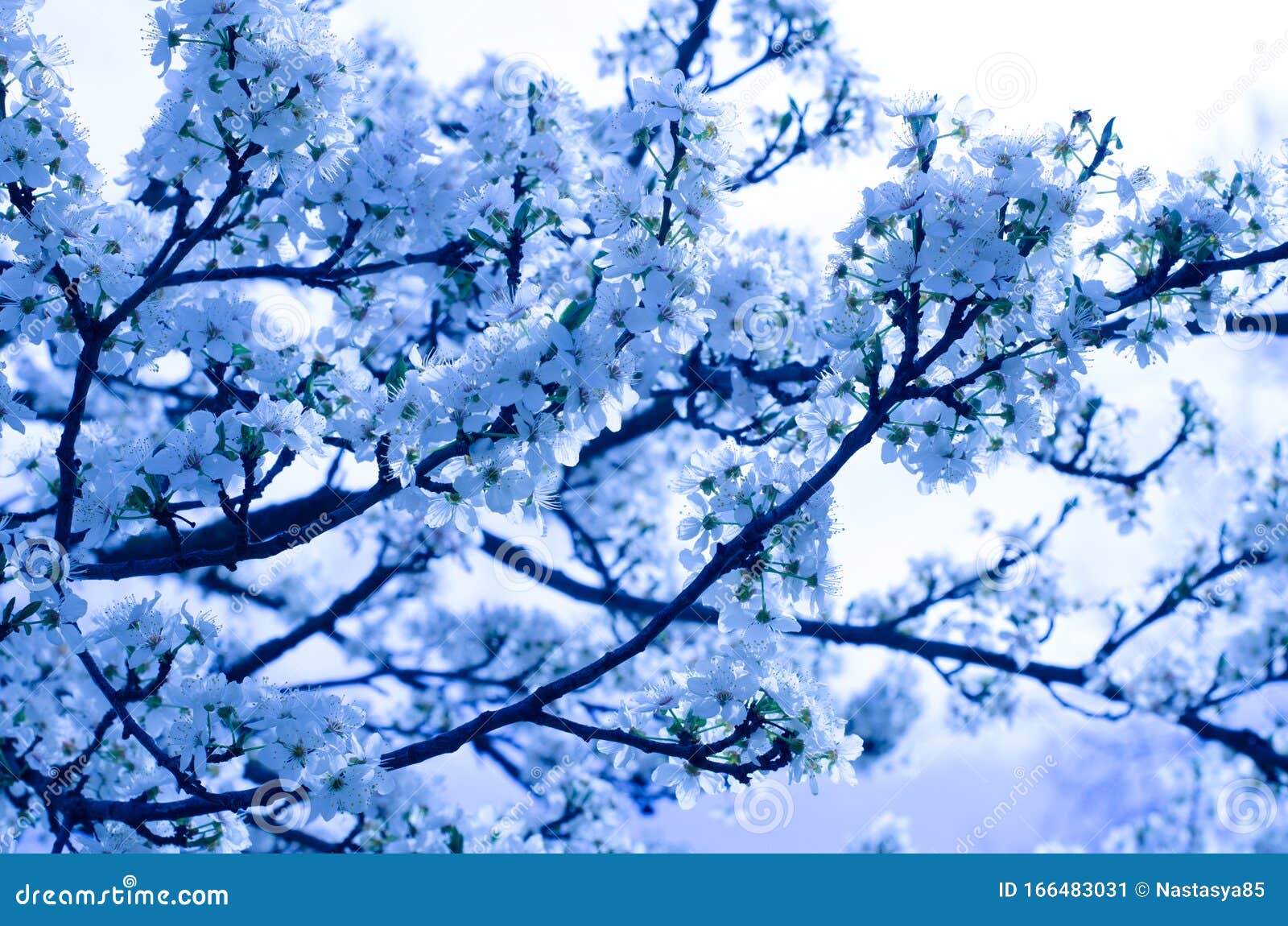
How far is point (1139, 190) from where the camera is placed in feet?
7.76

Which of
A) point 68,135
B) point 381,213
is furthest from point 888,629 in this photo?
point 68,135

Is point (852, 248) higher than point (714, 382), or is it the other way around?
point (714, 382)

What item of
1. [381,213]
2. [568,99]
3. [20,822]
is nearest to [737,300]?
[568,99]

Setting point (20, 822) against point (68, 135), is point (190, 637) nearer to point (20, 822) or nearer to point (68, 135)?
point (20, 822)

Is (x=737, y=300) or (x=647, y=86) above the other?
(x=737, y=300)

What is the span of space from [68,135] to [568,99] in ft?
5.45

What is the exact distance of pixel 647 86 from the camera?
219cm

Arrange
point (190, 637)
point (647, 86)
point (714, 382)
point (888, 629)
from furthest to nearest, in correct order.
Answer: point (888, 629), point (714, 382), point (190, 637), point (647, 86)

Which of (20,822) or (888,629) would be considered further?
(888,629)

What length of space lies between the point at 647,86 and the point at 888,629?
283 centimetres

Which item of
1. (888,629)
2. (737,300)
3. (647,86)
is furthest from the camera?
(888,629)

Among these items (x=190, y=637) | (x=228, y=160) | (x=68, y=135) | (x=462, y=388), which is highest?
(x=68, y=135)

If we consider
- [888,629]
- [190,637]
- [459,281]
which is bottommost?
[190,637]

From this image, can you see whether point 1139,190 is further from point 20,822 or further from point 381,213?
point 20,822
